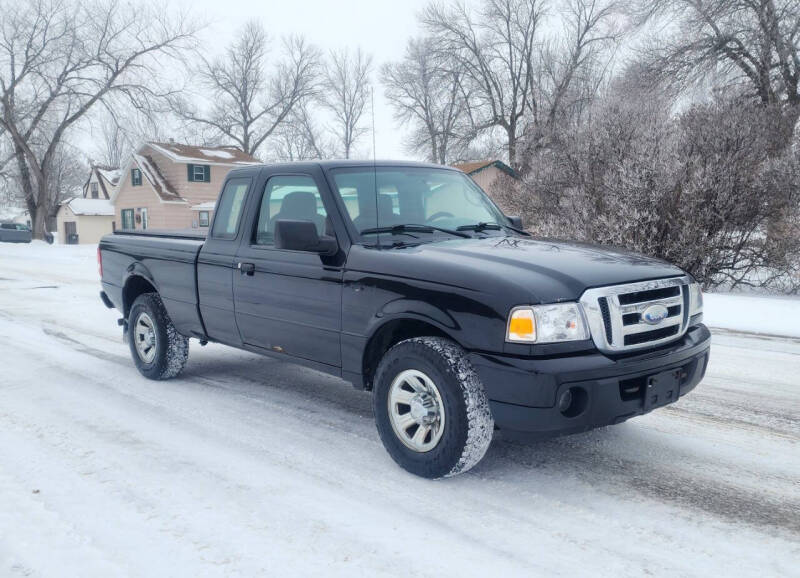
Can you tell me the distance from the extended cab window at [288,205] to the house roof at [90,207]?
169ft

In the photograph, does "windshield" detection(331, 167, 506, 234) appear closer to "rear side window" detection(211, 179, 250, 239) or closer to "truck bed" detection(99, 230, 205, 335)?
"rear side window" detection(211, 179, 250, 239)

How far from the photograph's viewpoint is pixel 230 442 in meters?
4.66

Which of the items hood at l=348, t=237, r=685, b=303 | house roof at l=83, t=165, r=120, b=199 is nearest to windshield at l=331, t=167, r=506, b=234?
hood at l=348, t=237, r=685, b=303

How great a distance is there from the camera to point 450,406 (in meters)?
3.75

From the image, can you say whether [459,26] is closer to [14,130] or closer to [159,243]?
[14,130]

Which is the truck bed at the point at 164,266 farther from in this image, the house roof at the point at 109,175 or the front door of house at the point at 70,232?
the house roof at the point at 109,175

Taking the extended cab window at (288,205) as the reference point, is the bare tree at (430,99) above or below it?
above

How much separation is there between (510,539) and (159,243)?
4.37 metres

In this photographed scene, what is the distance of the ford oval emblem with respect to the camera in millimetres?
3834

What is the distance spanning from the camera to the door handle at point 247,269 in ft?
16.8

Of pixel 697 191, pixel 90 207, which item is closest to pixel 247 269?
pixel 697 191

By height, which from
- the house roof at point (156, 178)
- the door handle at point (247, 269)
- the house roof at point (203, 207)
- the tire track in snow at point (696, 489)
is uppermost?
the house roof at point (156, 178)

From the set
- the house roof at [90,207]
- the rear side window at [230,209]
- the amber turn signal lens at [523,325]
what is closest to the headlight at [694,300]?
the amber turn signal lens at [523,325]

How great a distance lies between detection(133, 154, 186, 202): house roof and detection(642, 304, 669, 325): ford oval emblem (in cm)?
4070
